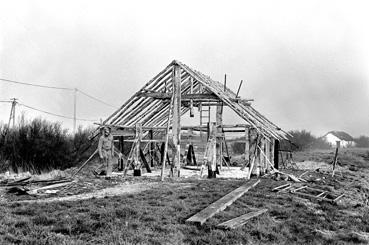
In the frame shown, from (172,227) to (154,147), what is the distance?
57.6 ft

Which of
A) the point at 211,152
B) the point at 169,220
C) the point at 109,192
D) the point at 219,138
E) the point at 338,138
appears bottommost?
the point at 169,220

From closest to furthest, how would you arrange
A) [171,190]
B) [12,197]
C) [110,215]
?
1. [110,215]
2. [12,197]
3. [171,190]

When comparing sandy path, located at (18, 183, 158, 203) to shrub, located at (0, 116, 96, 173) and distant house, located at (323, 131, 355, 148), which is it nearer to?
shrub, located at (0, 116, 96, 173)

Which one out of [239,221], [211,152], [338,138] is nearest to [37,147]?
[211,152]

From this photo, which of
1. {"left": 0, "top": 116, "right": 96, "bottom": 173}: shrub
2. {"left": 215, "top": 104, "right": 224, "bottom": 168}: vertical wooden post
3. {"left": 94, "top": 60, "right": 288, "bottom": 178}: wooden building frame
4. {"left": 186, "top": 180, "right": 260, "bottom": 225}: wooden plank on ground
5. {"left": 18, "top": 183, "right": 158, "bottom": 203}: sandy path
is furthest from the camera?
{"left": 215, "top": 104, "right": 224, "bottom": 168}: vertical wooden post

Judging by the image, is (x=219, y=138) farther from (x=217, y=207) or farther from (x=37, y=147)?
(x=217, y=207)

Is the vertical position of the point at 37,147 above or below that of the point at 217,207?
above

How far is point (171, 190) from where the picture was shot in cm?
1230

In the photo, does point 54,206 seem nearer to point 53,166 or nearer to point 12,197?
point 12,197

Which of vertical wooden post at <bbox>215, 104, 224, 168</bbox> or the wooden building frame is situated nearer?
the wooden building frame

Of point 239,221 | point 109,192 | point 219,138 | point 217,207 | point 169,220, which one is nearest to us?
point 239,221

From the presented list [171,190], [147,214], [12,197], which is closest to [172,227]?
[147,214]

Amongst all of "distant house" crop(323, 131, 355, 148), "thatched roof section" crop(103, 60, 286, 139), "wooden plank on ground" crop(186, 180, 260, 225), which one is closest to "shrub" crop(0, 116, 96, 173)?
"thatched roof section" crop(103, 60, 286, 139)

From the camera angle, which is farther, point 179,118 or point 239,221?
point 179,118
